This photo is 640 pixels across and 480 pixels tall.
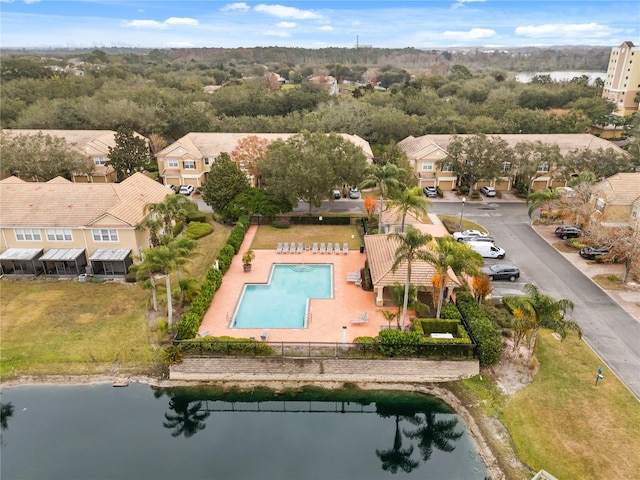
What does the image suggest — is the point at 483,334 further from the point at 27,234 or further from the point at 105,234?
the point at 27,234

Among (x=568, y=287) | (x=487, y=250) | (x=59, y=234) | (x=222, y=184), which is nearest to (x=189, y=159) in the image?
(x=222, y=184)

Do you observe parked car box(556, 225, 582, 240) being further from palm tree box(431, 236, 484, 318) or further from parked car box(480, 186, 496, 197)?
palm tree box(431, 236, 484, 318)

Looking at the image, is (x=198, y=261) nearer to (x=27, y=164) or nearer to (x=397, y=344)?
(x=397, y=344)

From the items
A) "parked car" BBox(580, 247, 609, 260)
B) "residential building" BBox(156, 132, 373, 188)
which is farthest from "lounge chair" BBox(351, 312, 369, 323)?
"residential building" BBox(156, 132, 373, 188)

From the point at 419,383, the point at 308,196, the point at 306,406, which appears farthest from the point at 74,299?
the point at 419,383

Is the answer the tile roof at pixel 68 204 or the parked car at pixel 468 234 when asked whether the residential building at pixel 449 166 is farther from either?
the tile roof at pixel 68 204

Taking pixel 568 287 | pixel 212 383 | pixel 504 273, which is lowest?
pixel 212 383
